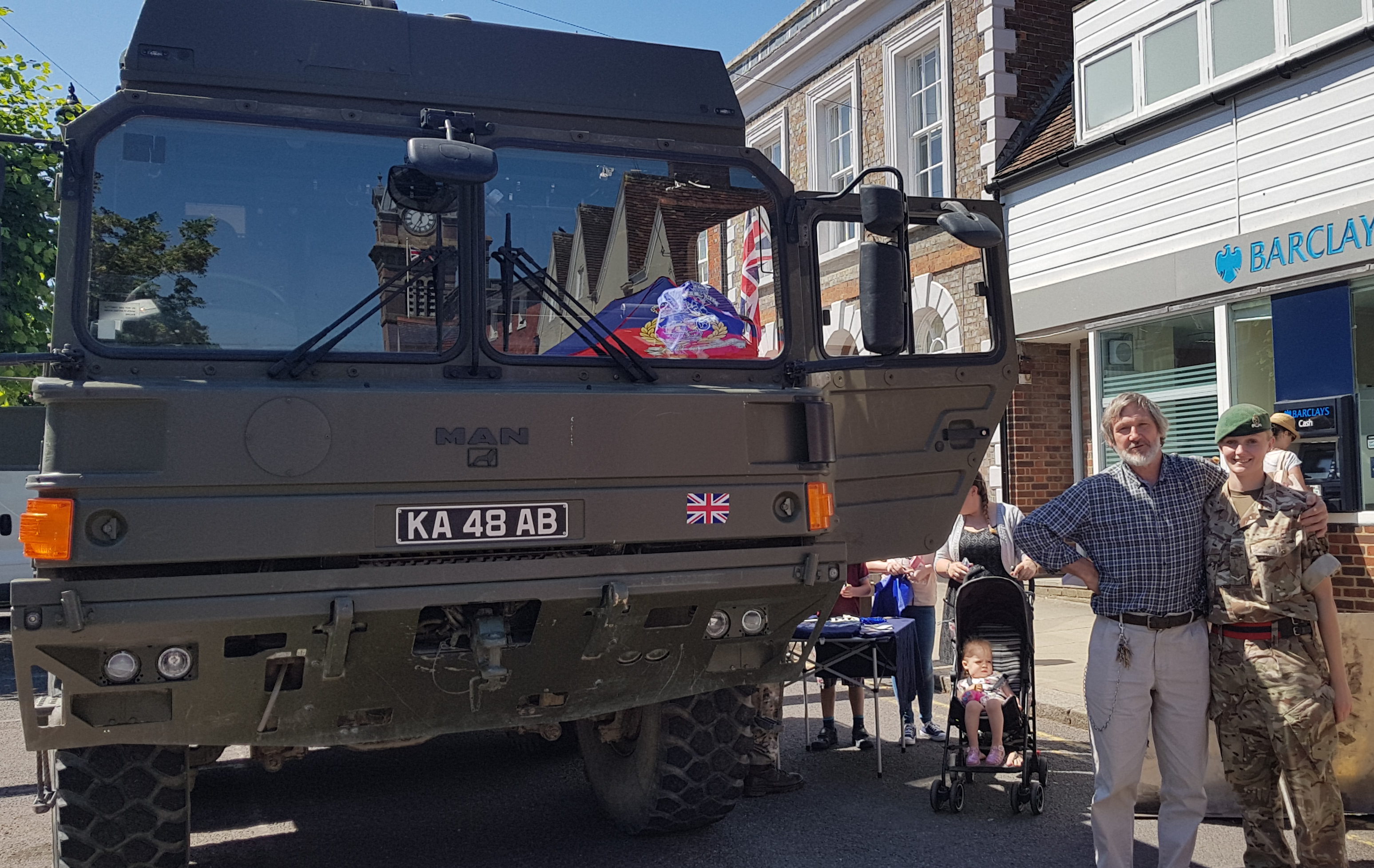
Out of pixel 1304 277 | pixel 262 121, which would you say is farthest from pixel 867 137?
pixel 262 121

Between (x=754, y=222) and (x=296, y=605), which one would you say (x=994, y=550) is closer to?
(x=754, y=222)

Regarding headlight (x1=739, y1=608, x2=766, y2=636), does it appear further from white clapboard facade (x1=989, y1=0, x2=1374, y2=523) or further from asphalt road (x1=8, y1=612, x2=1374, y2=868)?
white clapboard facade (x1=989, y1=0, x2=1374, y2=523)

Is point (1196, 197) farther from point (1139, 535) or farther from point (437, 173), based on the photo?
point (437, 173)

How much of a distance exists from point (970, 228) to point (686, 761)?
244 cm

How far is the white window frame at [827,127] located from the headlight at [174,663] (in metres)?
13.2

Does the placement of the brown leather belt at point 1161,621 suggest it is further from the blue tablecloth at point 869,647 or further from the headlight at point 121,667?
the headlight at point 121,667

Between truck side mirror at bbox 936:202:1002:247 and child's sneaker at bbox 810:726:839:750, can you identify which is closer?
truck side mirror at bbox 936:202:1002:247

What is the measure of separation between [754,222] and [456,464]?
1761 mm

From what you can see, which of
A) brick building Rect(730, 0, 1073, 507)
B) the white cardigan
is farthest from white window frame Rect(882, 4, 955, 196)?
the white cardigan

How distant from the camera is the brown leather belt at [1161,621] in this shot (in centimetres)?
425

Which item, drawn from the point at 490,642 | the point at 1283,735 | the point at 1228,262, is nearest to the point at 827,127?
the point at 1228,262

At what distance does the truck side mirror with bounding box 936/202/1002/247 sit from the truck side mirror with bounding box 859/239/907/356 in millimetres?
218

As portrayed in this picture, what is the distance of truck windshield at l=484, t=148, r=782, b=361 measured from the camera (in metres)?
4.28

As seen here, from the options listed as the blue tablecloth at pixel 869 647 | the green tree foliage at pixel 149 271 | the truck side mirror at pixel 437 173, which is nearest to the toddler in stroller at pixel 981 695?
the blue tablecloth at pixel 869 647
